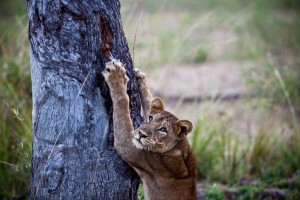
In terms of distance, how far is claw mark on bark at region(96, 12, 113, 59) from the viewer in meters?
3.45

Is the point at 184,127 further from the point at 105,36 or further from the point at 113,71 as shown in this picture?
the point at 105,36

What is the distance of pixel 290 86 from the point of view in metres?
7.77

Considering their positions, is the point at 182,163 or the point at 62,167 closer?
the point at 62,167

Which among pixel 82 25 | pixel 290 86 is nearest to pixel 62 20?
pixel 82 25

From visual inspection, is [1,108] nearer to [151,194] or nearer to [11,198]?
[11,198]

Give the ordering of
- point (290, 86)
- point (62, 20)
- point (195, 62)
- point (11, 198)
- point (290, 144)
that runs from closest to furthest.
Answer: point (62, 20)
point (11, 198)
point (290, 144)
point (290, 86)
point (195, 62)

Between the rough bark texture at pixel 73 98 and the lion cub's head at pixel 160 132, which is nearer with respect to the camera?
the rough bark texture at pixel 73 98

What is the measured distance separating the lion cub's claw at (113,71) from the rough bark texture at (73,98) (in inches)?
2.1

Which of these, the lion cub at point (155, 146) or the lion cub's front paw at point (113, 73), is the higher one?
the lion cub's front paw at point (113, 73)

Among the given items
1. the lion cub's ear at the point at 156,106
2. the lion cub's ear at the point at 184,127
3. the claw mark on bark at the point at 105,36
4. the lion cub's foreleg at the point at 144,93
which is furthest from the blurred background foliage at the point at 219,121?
the lion cub's ear at the point at 184,127

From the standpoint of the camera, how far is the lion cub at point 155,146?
355 centimetres

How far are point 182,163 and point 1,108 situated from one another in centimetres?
265

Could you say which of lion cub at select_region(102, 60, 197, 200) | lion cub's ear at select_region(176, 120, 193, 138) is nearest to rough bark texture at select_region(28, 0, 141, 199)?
lion cub at select_region(102, 60, 197, 200)

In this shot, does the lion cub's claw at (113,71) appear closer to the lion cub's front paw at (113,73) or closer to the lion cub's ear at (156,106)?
the lion cub's front paw at (113,73)
